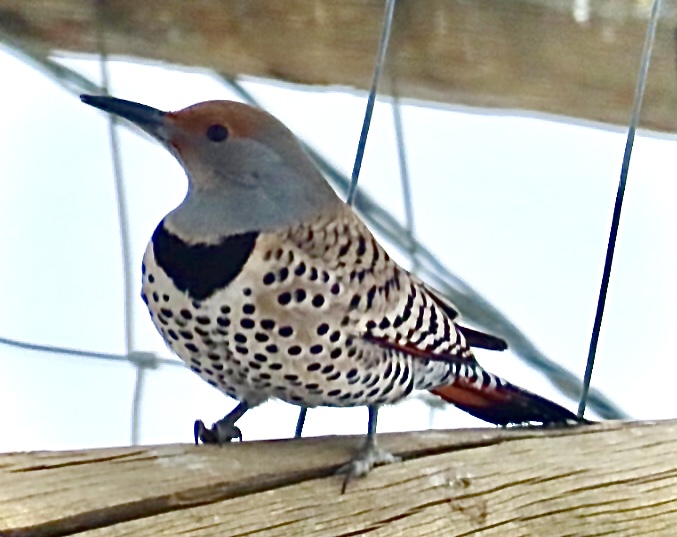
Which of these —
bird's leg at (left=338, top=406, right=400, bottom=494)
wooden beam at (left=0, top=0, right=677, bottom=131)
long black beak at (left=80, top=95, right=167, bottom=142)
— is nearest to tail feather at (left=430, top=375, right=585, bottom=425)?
bird's leg at (left=338, top=406, right=400, bottom=494)

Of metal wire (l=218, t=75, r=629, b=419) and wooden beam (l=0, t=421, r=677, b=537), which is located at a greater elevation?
metal wire (l=218, t=75, r=629, b=419)

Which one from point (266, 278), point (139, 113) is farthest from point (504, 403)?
point (139, 113)

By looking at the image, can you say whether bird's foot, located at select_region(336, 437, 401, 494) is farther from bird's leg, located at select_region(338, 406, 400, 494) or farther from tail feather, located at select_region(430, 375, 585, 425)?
tail feather, located at select_region(430, 375, 585, 425)

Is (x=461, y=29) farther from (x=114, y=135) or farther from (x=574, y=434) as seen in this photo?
(x=574, y=434)

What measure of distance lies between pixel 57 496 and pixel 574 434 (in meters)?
0.48

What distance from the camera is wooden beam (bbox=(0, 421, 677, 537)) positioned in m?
0.74

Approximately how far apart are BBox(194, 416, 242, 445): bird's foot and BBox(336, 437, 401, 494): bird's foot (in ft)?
0.36

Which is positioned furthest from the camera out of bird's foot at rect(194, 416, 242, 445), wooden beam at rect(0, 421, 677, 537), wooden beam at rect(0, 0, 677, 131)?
wooden beam at rect(0, 0, 677, 131)

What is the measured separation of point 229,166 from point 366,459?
0.26 metres

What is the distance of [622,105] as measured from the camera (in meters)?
1.39

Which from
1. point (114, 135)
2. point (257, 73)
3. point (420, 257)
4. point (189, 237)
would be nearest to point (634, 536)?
point (189, 237)

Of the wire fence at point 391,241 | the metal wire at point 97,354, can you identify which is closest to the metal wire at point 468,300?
the wire fence at point 391,241

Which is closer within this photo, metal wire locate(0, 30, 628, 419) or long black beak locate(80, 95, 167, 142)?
long black beak locate(80, 95, 167, 142)

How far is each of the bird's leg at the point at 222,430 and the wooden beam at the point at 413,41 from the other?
1.71ft
